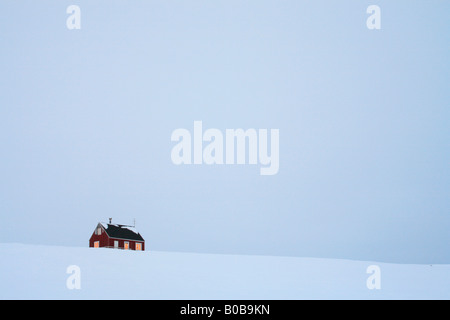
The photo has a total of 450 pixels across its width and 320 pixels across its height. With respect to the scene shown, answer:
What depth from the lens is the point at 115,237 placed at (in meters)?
31.7

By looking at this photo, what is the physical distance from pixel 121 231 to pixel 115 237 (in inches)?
29.5

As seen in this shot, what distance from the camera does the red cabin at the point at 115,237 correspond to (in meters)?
31.5

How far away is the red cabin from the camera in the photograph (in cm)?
3148

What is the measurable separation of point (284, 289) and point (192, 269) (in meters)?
5.14
